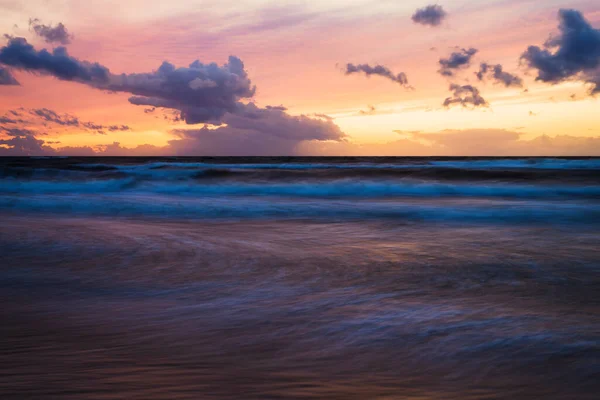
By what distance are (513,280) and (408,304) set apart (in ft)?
4.12

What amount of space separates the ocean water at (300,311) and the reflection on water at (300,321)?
0.5 inches

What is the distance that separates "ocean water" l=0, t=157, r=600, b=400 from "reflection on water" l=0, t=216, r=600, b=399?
0.01m

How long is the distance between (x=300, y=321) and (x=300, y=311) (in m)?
0.22

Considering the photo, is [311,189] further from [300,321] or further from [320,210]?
[300,321]

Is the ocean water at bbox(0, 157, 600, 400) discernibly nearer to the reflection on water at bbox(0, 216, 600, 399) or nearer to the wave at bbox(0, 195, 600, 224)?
the reflection on water at bbox(0, 216, 600, 399)

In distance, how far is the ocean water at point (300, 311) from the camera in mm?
2291

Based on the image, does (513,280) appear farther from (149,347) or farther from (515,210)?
(515,210)

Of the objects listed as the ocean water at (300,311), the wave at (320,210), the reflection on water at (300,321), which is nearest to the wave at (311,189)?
the wave at (320,210)

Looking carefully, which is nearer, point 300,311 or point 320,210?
point 300,311

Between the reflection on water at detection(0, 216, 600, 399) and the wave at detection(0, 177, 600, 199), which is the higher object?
the wave at detection(0, 177, 600, 199)

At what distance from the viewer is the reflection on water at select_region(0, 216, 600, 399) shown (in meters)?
2.28

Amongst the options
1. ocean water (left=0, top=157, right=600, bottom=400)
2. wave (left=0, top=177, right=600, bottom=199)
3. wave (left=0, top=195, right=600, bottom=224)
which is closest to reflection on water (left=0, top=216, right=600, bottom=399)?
ocean water (left=0, top=157, right=600, bottom=400)

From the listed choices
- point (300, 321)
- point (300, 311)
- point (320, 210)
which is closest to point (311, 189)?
point (320, 210)

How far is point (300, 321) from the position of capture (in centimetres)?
313
